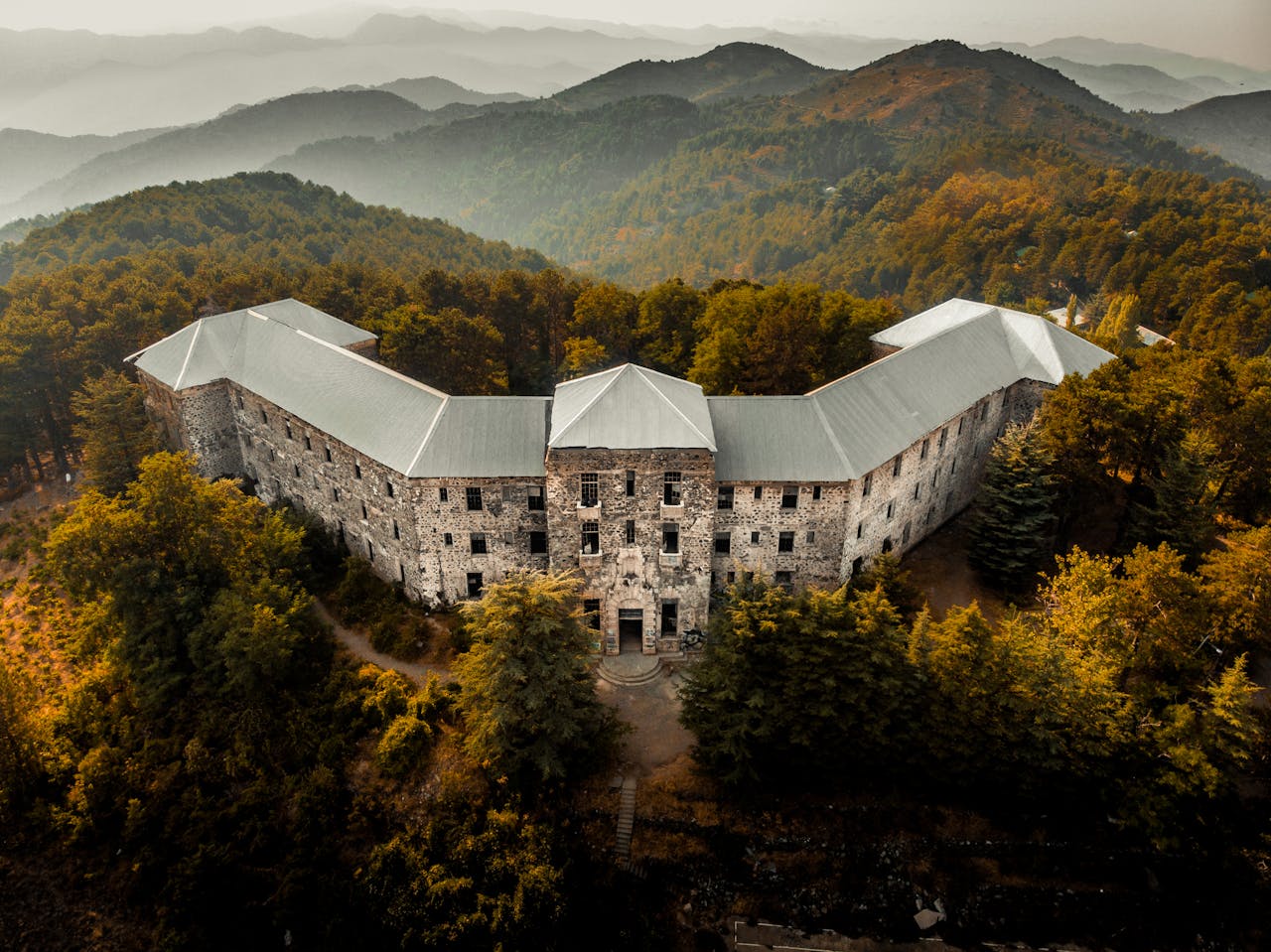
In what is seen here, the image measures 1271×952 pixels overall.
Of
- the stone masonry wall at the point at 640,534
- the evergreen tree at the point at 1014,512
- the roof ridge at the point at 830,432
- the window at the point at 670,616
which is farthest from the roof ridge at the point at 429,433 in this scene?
the evergreen tree at the point at 1014,512

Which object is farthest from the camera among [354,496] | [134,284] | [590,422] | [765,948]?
[134,284]

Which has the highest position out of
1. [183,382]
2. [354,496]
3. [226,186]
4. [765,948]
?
[226,186]

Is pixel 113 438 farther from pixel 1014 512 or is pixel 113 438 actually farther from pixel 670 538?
pixel 1014 512

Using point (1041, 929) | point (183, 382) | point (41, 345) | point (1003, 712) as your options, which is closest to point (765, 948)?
point (1041, 929)

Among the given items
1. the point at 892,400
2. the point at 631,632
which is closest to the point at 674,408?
the point at 631,632

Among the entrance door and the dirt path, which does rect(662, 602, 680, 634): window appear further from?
the dirt path

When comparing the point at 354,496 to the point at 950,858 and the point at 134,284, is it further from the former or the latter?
the point at 134,284
